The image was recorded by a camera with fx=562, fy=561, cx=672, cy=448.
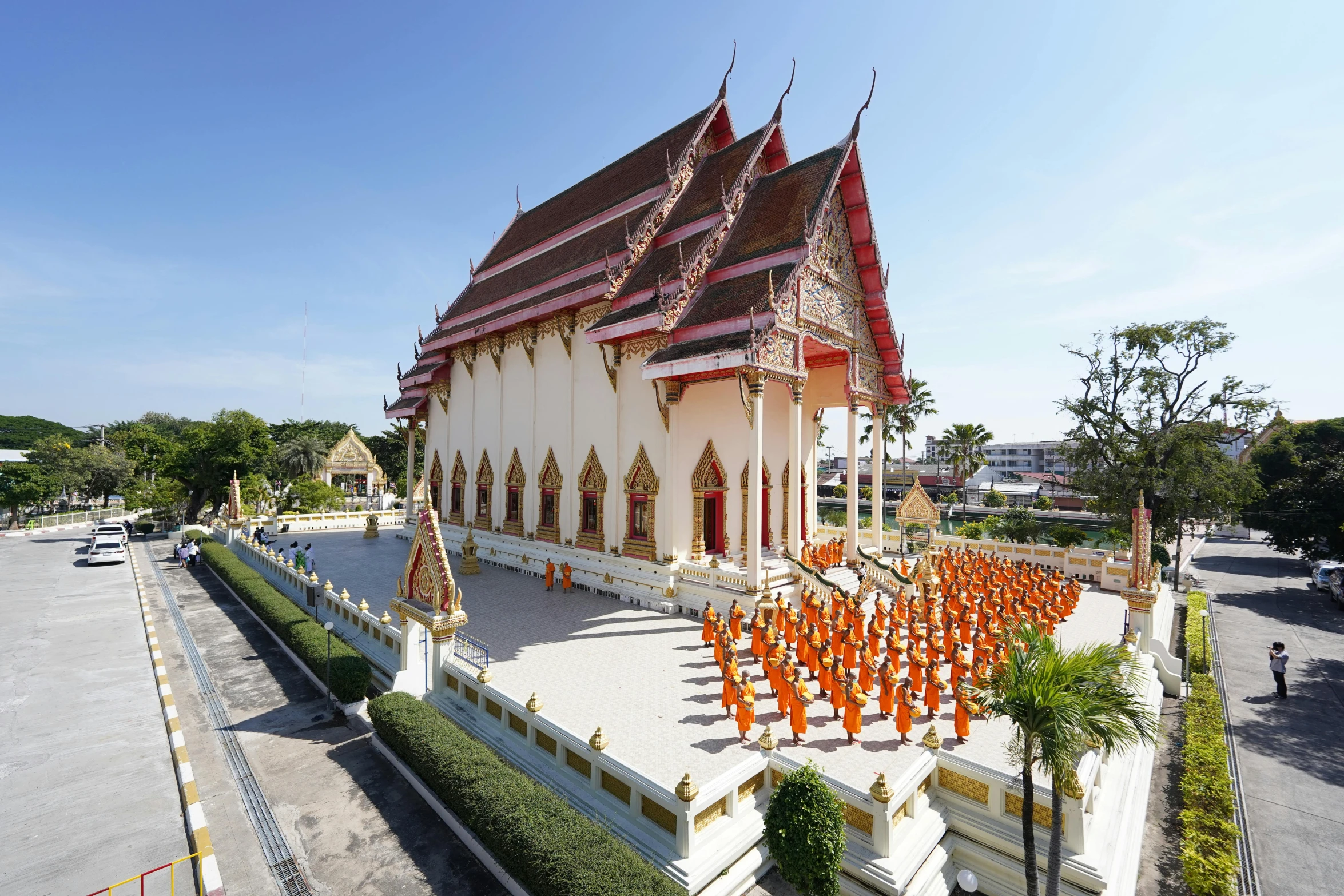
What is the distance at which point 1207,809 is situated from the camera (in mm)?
7188

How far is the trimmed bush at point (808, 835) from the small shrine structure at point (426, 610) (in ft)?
19.7

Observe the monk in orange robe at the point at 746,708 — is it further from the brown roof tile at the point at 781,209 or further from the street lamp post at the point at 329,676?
the brown roof tile at the point at 781,209

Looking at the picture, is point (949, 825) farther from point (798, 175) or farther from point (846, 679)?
point (798, 175)

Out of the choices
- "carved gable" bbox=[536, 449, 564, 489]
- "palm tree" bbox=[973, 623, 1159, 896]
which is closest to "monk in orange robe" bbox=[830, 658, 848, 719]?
"palm tree" bbox=[973, 623, 1159, 896]

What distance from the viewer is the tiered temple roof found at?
13.3 meters

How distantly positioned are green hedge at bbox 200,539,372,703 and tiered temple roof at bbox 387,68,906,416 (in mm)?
8565

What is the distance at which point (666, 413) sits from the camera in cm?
1479

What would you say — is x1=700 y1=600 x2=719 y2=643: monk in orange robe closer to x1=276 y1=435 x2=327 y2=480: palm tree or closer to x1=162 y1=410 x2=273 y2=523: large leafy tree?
x1=162 y1=410 x2=273 y2=523: large leafy tree

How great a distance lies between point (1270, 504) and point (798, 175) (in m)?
30.1

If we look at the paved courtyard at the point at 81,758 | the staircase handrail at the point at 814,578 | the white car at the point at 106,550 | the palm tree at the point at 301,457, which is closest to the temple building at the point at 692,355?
the staircase handrail at the point at 814,578

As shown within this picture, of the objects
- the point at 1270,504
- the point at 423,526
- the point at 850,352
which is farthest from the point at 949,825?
the point at 1270,504

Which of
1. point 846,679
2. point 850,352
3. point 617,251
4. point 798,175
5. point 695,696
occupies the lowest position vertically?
point 695,696

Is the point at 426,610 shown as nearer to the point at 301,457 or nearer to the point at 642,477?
the point at 642,477

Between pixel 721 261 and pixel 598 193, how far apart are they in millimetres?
8781
